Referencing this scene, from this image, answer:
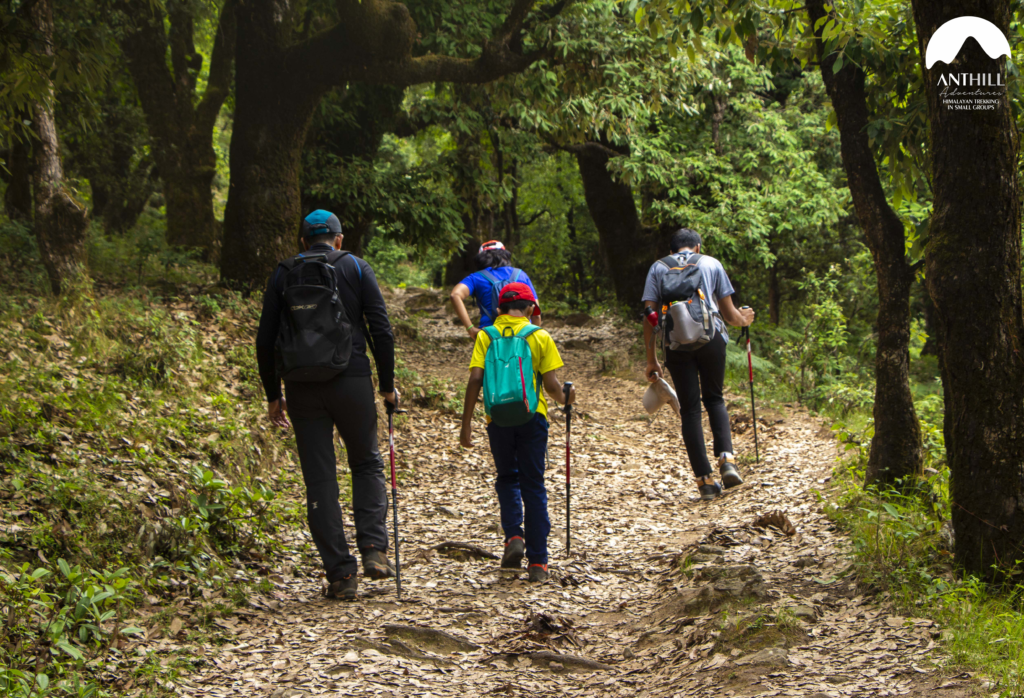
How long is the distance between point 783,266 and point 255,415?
1937 cm

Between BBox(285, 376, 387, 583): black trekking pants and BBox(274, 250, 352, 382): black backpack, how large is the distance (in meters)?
0.19

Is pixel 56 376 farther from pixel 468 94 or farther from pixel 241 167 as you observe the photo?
pixel 468 94

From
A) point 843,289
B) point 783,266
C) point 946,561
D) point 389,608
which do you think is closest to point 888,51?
point 946,561

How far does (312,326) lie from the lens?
5.00 meters

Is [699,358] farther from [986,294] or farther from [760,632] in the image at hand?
[760,632]

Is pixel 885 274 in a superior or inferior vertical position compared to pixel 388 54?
inferior

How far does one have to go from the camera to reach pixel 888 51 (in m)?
5.79

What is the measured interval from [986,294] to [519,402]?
9.33 feet

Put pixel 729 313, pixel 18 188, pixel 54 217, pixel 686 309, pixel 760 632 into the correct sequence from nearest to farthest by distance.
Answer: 1. pixel 760 632
2. pixel 686 309
3. pixel 729 313
4. pixel 54 217
5. pixel 18 188

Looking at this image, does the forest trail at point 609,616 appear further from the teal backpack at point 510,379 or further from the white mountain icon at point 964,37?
the white mountain icon at point 964,37

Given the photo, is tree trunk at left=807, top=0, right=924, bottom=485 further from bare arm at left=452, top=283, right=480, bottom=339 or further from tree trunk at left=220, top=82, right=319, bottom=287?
tree trunk at left=220, top=82, right=319, bottom=287

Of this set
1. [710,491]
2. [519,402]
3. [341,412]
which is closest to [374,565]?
[341,412]

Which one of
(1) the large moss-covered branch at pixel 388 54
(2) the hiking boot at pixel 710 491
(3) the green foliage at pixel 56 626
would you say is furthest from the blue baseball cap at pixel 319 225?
(1) the large moss-covered branch at pixel 388 54

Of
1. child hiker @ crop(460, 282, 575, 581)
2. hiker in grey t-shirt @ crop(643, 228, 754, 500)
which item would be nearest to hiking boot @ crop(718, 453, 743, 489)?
hiker in grey t-shirt @ crop(643, 228, 754, 500)
